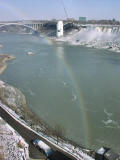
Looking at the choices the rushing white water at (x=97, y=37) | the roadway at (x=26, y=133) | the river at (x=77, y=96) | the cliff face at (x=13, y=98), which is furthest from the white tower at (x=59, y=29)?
the roadway at (x=26, y=133)

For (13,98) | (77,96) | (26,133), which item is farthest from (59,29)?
(26,133)

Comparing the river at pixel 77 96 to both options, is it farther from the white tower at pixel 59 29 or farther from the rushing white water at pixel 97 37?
the white tower at pixel 59 29


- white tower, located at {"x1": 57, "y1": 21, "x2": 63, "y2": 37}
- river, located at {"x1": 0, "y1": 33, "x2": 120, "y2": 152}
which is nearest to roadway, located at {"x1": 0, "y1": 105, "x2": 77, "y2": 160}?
river, located at {"x1": 0, "y1": 33, "x2": 120, "y2": 152}

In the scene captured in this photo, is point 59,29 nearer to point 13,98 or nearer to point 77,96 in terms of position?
point 77,96

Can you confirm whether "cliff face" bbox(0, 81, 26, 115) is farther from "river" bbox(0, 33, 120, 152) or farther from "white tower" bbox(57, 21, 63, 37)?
"white tower" bbox(57, 21, 63, 37)

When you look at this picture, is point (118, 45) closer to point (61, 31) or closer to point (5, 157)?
point (61, 31)

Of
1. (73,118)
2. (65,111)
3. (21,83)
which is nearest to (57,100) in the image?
(65,111)
